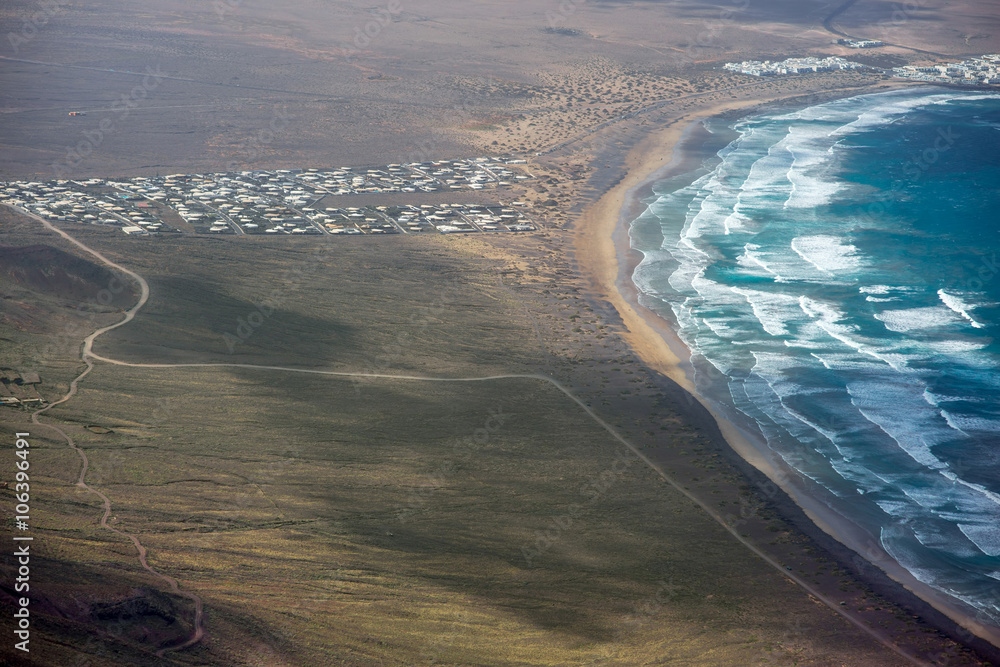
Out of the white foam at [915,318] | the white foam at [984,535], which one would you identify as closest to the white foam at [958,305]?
the white foam at [915,318]

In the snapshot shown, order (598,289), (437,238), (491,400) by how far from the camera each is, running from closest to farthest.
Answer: (491,400)
(598,289)
(437,238)

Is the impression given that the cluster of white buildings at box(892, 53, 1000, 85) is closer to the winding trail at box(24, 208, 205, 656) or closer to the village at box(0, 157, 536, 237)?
the village at box(0, 157, 536, 237)

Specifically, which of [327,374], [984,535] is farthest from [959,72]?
[327,374]

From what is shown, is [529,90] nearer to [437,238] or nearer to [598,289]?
[437,238]

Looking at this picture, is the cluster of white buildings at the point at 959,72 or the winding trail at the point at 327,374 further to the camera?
the cluster of white buildings at the point at 959,72

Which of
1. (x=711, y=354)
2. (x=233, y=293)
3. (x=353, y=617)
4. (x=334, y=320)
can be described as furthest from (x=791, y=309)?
(x=353, y=617)

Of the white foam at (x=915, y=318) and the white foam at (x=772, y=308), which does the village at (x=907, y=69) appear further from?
the white foam at (x=915, y=318)

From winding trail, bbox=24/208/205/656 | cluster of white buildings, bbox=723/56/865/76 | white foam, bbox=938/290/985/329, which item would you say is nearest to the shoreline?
white foam, bbox=938/290/985/329
